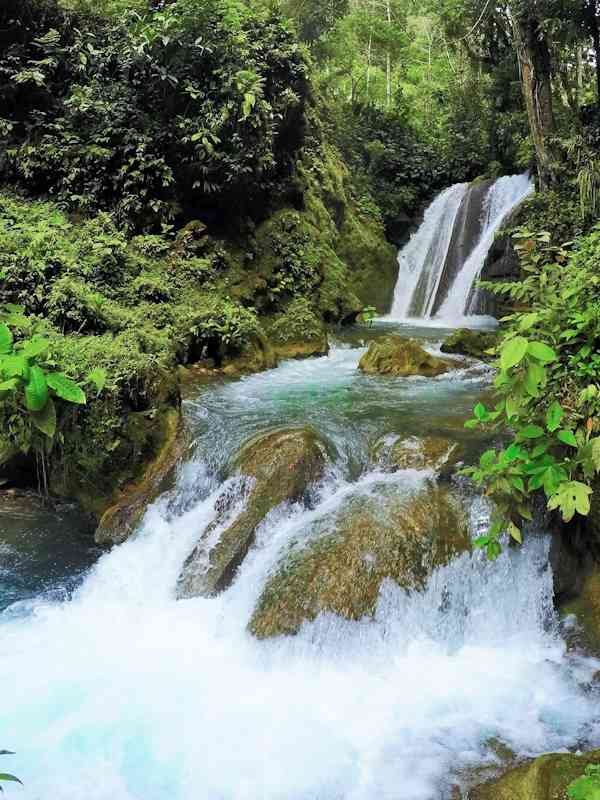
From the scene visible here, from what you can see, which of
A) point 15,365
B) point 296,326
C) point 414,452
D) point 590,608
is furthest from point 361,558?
point 296,326

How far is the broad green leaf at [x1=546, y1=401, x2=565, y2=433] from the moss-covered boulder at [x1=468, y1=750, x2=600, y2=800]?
1.71 metres

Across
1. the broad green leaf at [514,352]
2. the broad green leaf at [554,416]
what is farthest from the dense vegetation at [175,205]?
the broad green leaf at [514,352]

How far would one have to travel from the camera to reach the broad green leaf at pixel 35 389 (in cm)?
298

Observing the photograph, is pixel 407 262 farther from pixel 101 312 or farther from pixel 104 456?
pixel 104 456

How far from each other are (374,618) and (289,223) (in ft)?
29.9

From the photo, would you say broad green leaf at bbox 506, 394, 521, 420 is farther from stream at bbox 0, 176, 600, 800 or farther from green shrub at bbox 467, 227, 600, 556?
stream at bbox 0, 176, 600, 800

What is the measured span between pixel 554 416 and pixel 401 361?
5.45 metres

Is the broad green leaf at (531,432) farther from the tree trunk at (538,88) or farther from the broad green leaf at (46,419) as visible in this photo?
the tree trunk at (538,88)

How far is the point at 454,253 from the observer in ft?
47.6

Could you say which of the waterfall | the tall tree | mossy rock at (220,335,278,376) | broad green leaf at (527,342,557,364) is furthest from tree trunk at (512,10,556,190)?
broad green leaf at (527,342,557,364)

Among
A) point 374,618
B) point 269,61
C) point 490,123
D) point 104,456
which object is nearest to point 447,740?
point 374,618

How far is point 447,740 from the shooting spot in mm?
3867

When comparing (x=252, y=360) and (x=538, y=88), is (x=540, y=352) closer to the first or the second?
(x=252, y=360)

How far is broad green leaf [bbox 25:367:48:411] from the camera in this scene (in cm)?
298
